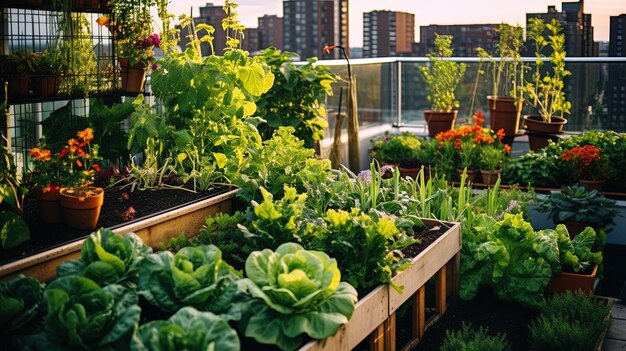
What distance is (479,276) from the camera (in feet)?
14.6

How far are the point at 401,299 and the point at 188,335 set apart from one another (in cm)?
139

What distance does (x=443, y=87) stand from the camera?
8.66 meters

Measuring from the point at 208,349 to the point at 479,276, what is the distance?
7.64ft

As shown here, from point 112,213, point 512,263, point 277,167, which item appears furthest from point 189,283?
point 512,263

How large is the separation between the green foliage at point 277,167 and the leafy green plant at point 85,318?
66.4 inches

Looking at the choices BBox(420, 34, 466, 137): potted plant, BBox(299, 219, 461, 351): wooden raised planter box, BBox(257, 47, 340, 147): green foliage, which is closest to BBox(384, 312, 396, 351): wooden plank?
BBox(299, 219, 461, 351): wooden raised planter box

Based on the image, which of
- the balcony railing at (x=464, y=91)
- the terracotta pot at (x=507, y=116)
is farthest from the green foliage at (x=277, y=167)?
the terracotta pot at (x=507, y=116)

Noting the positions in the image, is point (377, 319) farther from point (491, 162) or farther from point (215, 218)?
point (491, 162)

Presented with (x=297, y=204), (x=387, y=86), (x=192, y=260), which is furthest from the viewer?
(x=387, y=86)

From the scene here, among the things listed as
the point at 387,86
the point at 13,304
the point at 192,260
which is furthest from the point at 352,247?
the point at 387,86

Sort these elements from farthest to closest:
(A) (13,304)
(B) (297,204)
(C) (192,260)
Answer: (B) (297,204) → (C) (192,260) → (A) (13,304)

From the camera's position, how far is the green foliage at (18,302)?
2668mm

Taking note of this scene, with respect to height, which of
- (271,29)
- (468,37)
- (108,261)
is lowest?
(108,261)

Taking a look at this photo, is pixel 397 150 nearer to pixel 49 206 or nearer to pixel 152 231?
pixel 152 231
